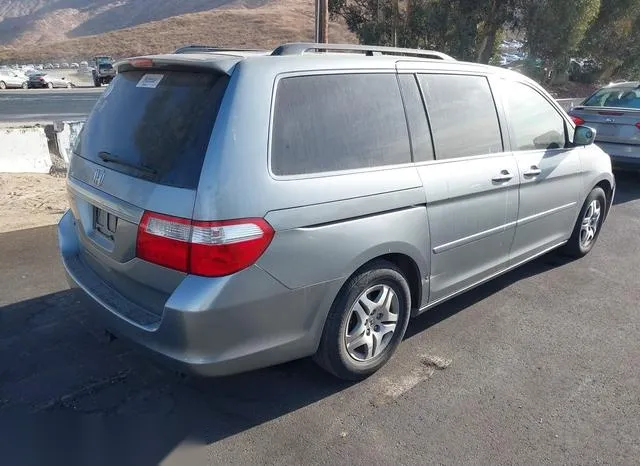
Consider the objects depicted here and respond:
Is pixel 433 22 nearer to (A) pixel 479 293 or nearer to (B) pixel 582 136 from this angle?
(B) pixel 582 136

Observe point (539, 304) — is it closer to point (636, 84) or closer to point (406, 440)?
point (406, 440)

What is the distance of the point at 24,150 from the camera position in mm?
7699

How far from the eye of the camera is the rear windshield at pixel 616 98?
802 centimetres

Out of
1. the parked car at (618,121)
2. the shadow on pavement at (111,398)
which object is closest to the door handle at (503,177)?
the shadow on pavement at (111,398)

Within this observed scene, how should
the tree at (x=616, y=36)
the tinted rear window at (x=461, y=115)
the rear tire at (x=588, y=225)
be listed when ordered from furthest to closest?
the tree at (x=616, y=36)
the rear tire at (x=588, y=225)
the tinted rear window at (x=461, y=115)

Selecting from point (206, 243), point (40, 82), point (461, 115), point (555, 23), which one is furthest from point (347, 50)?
point (40, 82)

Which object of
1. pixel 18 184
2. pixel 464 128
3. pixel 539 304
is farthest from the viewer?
pixel 18 184

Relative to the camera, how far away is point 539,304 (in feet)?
13.9

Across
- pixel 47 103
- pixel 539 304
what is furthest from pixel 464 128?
pixel 47 103

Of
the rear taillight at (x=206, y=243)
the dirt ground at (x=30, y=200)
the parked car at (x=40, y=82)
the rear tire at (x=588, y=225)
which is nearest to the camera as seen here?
the rear taillight at (x=206, y=243)

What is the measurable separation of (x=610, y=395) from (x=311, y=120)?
234cm

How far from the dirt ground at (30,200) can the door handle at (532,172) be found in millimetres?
5115

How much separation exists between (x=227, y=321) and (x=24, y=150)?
6.71 metres

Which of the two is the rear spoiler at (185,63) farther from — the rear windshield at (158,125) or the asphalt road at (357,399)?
the asphalt road at (357,399)
